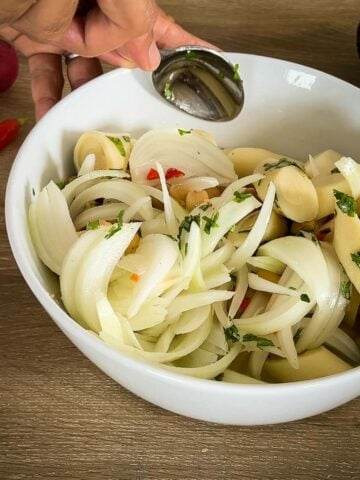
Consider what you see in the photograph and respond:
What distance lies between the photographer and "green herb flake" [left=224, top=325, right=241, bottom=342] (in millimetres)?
969

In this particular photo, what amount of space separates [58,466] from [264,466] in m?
0.28

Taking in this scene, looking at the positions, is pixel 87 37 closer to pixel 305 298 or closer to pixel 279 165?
pixel 279 165

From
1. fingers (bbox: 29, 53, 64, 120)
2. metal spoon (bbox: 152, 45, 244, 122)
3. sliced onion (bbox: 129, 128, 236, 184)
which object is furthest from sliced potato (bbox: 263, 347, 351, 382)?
fingers (bbox: 29, 53, 64, 120)

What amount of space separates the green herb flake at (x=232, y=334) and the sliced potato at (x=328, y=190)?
251 mm

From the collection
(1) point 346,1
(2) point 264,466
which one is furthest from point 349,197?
(1) point 346,1

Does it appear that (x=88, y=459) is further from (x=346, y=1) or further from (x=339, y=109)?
(x=346, y=1)

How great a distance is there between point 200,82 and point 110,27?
233 millimetres

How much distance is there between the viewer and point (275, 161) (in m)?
1.19

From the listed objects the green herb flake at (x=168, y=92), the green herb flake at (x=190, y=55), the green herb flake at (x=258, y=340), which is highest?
the green herb flake at (x=190, y=55)

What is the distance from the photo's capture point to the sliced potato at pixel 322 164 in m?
1.18

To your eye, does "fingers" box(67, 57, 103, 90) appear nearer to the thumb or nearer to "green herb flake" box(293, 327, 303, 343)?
the thumb

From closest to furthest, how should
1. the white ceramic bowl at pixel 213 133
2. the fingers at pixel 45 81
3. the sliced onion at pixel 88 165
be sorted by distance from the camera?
the white ceramic bowl at pixel 213 133 → the sliced onion at pixel 88 165 → the fingers at pixel 45 81

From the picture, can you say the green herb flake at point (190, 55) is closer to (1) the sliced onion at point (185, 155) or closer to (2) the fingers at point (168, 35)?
(2) the fingers at point (168, 35)

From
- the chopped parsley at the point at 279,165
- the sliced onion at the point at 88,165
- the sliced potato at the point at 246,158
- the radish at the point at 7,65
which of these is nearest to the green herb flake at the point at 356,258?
the chopped parsley at the point at 279,165
